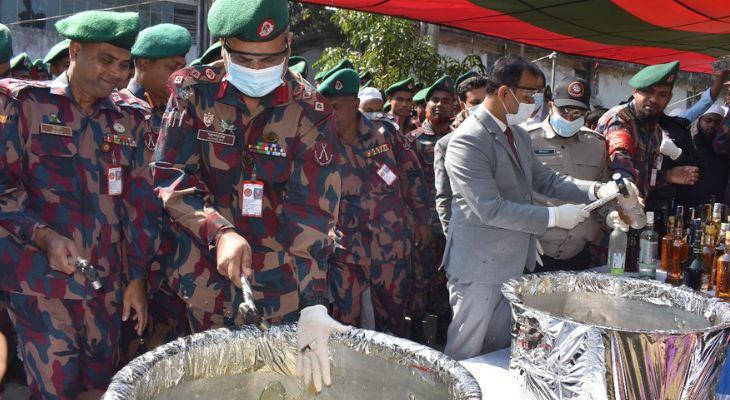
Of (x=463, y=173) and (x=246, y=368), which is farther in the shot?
(x=463, y=173)

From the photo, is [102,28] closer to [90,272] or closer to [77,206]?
[77,206]

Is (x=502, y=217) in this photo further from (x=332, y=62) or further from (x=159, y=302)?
(x=332, y=62)

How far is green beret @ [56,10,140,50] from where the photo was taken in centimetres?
231

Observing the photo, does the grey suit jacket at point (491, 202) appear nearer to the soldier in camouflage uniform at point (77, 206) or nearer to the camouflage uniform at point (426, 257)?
the soldier in camouflage uniform at point (77, 206)

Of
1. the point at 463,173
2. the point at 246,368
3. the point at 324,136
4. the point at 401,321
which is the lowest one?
the point at 401,321

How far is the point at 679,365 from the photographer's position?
4.32 ft

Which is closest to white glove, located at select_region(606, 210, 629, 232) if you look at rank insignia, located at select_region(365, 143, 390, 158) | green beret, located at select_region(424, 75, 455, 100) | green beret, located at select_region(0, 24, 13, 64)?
rank insignia, located at select_region(365, 143, 390, 158)

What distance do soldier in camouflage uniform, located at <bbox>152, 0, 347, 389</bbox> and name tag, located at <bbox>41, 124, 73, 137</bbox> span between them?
0.64m

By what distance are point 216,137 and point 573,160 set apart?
2.11m

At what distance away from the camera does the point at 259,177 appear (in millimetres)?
1966

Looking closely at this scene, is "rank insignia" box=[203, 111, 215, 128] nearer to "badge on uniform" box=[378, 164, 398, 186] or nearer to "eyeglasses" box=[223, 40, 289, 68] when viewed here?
"eyeglasses" box=[223, 40, 289, 68]

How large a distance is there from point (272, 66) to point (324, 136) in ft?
0.89

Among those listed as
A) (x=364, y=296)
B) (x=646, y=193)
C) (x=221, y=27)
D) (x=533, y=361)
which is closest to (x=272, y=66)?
(x=221, y=27)

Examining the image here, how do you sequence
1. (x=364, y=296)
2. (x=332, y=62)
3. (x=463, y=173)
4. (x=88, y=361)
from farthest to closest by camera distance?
(x=332, y=62), (x=364, y=296), (x=463, y=173), (x=88, y=361)
